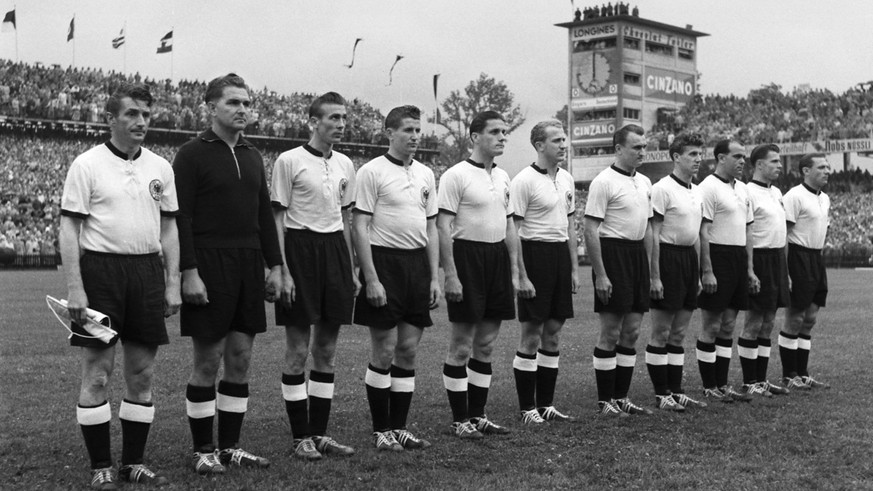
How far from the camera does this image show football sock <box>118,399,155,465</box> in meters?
6.26

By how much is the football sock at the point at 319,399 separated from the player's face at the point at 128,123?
7.15 feet

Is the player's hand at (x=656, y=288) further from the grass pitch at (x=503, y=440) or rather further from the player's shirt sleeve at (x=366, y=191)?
the player's shirt sleeve at (x=366, y=191)

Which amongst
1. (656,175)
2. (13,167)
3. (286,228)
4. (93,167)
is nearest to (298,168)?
(286,228)

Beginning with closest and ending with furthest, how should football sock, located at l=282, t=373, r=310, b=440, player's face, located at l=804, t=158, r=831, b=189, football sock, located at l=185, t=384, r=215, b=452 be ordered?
football sock, located at l=185, t=384, r=215, b=452 → football sock, located at l=282, t=373, r=310, b=440 → player's face, located at l=804, t=158, r=831, b=189

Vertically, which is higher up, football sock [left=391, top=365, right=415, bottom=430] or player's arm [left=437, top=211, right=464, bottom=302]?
player's arm [left=437, top=211, right=464, bottom=302]

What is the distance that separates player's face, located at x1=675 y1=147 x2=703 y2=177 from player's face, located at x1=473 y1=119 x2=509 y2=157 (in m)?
2.35

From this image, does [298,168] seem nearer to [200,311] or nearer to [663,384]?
[200,311]

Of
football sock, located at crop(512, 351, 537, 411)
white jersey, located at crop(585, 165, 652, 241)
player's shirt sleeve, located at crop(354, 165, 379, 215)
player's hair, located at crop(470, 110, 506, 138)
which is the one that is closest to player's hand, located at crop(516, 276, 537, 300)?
football sock, located at crop(512, 351, 537, 411)

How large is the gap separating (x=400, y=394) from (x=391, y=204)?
Answer: 1.46 meters

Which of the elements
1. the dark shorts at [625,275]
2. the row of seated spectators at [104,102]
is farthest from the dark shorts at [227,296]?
the row of seated spectators at [104,102]

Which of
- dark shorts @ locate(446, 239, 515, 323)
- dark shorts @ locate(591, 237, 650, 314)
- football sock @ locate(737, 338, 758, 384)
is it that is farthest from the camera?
football sock @ locate(737, 338, 758, 384)

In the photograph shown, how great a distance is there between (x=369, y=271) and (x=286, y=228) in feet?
2.26

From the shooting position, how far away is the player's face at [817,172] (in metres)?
11.3

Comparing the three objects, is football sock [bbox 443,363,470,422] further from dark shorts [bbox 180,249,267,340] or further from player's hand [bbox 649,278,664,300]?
player's hand [bbox 649,278,664,300]
